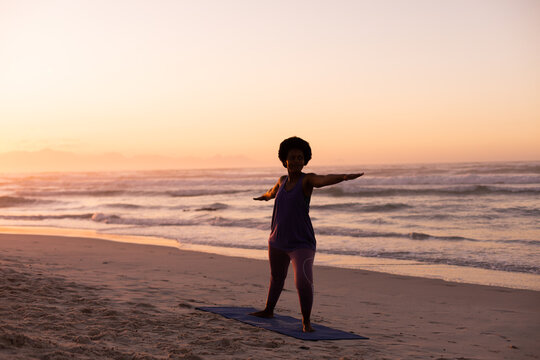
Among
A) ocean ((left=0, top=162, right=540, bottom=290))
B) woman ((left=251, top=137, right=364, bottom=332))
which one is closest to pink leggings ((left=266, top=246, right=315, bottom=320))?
woman ((left=251, top=137, right=364, bottom=332))

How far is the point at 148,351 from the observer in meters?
4.00

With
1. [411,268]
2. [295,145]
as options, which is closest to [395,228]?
[411,268]

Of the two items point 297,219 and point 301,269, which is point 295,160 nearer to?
point 297,219

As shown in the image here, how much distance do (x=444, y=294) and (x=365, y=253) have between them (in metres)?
3.90

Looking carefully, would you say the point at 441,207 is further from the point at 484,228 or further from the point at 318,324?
the point at 318,324

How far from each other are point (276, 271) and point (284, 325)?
559 millimetres

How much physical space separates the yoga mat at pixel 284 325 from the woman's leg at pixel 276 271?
5.4 inches

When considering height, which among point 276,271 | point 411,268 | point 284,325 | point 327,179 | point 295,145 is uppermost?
point 295,145

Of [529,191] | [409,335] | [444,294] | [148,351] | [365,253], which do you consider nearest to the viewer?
[148,351]

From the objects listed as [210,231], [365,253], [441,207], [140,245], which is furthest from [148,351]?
[441,207]

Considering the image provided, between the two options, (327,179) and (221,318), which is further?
(221,318)

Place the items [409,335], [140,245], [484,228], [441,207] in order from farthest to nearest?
[441,207]
[484,228]
[140,245]
[409,335]

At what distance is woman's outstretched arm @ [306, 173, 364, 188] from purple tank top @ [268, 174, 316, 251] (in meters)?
0.16

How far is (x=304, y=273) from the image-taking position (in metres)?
4.79
